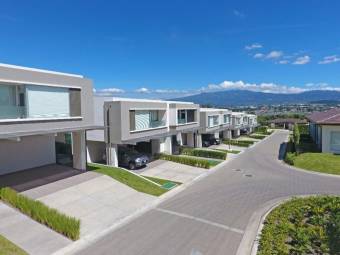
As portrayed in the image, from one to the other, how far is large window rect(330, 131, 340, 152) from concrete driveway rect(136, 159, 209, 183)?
15664 millimetres

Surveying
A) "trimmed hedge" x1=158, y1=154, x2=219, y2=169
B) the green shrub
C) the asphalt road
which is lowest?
the asphalt road

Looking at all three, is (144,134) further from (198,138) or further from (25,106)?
(198,138)

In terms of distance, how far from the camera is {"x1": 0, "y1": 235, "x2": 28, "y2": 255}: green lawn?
9.72 meters

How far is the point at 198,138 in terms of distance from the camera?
39.1 m

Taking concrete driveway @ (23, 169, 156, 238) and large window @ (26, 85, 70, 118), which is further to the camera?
large window @ (26, 85, 70, 118)

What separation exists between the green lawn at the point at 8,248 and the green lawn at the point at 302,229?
342 inches

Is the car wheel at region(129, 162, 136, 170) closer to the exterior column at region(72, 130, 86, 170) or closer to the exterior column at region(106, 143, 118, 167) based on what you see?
the exterior column at region(106, 143, 118, 167)

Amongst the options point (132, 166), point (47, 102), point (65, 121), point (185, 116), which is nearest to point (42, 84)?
point (47, 102)

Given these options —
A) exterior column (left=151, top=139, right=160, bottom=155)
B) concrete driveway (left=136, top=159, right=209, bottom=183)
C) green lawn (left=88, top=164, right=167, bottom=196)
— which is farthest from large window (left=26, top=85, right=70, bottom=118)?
exterior column (left=151, top=139, right=160, bottom=155)

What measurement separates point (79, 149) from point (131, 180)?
4.31m

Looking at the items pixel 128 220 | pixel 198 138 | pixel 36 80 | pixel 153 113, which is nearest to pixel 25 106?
pixel 36 80

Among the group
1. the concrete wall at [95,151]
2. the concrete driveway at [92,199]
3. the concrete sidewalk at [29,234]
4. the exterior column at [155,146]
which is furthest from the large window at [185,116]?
the concrete sidewalk at [29,234]

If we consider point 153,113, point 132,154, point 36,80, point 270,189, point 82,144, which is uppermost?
point 36,80

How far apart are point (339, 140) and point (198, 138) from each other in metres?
16.9
